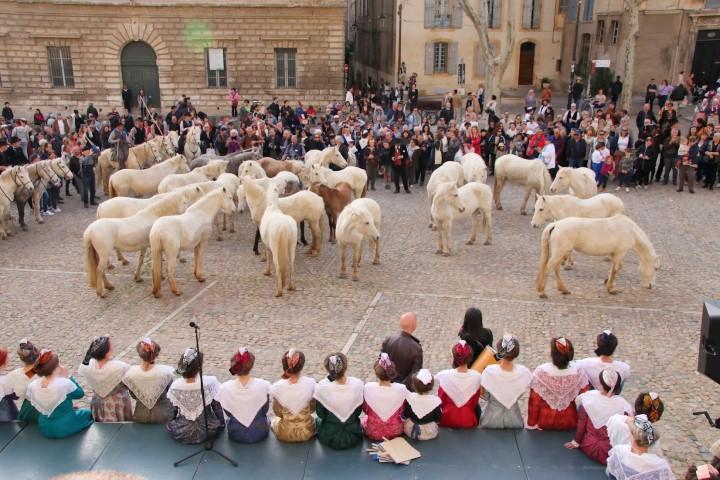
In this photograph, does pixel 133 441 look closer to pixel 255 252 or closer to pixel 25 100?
pixel 255 252

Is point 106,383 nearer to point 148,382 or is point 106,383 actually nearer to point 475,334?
point 148,382

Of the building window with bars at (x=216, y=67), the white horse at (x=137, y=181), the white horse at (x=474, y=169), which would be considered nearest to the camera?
the white horse at (x=137, y=181)

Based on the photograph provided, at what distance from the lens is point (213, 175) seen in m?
16.2

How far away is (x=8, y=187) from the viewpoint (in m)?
15.0

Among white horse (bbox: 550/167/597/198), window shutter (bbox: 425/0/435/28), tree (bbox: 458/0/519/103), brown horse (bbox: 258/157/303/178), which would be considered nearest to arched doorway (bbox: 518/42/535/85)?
window shutter (bbox: 425/0/435/28)

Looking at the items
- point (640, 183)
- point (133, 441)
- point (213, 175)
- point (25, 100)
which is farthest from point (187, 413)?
point (25, 100)

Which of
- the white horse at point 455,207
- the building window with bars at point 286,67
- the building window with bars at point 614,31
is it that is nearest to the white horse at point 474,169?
the white horse at point 455,207

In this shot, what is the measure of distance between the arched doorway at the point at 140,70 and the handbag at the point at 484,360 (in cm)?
2951

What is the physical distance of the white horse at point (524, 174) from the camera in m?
16.3

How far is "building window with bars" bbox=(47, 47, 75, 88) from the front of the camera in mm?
31875

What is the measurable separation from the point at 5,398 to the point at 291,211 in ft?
23.6

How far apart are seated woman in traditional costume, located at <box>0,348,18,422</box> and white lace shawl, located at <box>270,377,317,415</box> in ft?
8.80

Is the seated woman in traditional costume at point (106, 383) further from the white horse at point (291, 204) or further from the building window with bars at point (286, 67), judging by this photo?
the building window with bars at point (286, 67)

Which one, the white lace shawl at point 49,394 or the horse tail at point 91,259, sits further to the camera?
the horse tail at point 91,259
